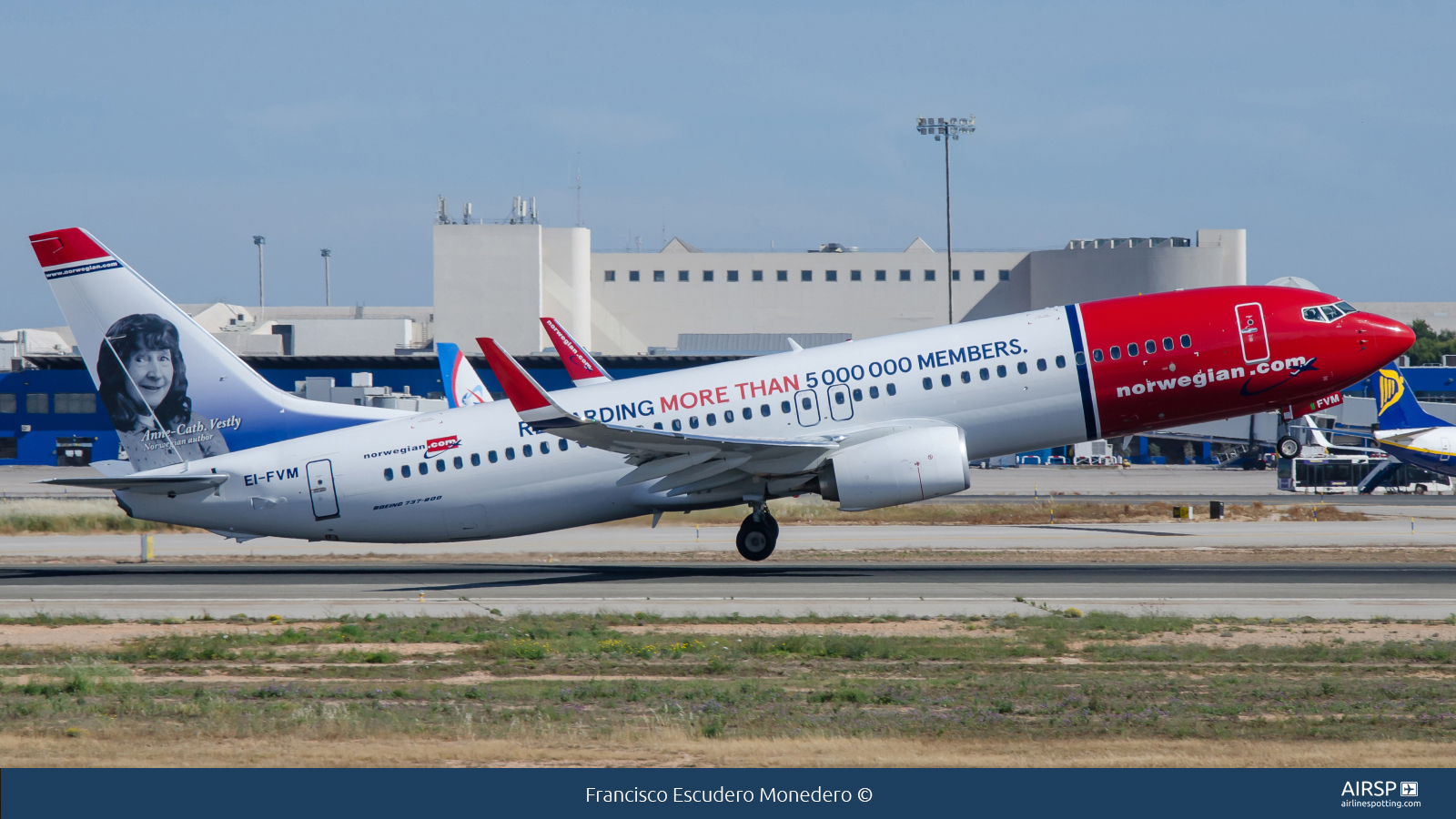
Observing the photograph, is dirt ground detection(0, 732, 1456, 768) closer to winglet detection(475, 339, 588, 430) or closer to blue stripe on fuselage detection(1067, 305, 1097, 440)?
winglet detection(475, 339, 588, 430)

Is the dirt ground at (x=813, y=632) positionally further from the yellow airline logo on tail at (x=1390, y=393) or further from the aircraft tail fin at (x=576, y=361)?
the yellow airline logo on tail at (x=1390, y=393)

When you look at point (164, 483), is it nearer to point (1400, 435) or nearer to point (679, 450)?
point (679, 450)

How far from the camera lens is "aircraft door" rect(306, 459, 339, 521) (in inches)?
1192

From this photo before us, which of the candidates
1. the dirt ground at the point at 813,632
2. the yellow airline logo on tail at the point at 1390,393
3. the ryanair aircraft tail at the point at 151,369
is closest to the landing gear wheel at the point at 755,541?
the dirt ground at the point at 813,632

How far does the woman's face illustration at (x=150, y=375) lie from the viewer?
3006cm

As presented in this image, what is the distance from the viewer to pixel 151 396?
99.1 ft

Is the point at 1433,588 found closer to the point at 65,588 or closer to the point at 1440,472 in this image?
the point at 65,588

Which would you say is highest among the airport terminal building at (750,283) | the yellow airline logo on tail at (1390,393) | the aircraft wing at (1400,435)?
the airport terminal building at (750,283)

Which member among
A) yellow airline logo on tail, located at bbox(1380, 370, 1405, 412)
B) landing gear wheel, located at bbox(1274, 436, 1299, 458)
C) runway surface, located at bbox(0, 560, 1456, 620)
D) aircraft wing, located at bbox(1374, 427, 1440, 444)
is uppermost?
yellow airline logo on tail, located at bbox(1380, 370, 1405, 412)

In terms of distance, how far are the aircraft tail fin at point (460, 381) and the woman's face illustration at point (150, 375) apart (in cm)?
999

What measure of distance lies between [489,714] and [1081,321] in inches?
743

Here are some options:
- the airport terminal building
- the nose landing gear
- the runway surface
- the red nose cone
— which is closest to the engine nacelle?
the runway surface

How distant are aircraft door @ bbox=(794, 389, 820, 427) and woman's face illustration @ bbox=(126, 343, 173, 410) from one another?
585 inches

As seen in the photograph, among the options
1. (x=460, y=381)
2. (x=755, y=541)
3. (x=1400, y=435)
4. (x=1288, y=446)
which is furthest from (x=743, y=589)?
(x=1400, y=435)
